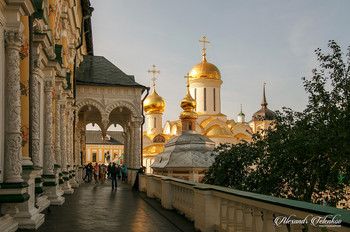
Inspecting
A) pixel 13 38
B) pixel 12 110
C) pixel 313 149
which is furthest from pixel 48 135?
pixel 313 149

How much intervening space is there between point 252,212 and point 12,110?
160 inches

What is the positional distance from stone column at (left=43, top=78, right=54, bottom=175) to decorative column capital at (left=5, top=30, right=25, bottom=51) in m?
4.54

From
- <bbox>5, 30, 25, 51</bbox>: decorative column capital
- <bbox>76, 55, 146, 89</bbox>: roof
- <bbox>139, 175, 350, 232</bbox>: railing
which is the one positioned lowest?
<bbox>139, 175, 350, 232</bbox>: railing

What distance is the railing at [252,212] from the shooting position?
377 centimetres

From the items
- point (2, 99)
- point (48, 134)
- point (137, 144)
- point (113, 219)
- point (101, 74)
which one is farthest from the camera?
point (137, 144)

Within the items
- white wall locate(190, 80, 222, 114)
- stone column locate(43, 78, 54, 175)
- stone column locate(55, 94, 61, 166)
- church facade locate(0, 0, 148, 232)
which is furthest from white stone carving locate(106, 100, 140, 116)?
white wall locate(190, 80, 222, 114)

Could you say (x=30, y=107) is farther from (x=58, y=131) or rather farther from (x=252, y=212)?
(x=58, y=131)

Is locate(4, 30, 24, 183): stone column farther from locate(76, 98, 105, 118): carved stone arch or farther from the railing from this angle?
locate(76, 98, 105, 118): carved stone arch

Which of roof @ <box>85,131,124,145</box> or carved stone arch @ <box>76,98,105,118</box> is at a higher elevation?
carved stone arch @ <box>76,98,105,118</box>

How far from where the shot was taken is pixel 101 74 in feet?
86.4

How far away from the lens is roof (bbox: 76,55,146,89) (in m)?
25.4

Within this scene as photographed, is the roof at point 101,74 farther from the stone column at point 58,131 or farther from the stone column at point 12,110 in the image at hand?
the stone column at point 12,110

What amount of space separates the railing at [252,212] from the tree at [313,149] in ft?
7.83

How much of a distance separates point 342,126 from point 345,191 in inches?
103
